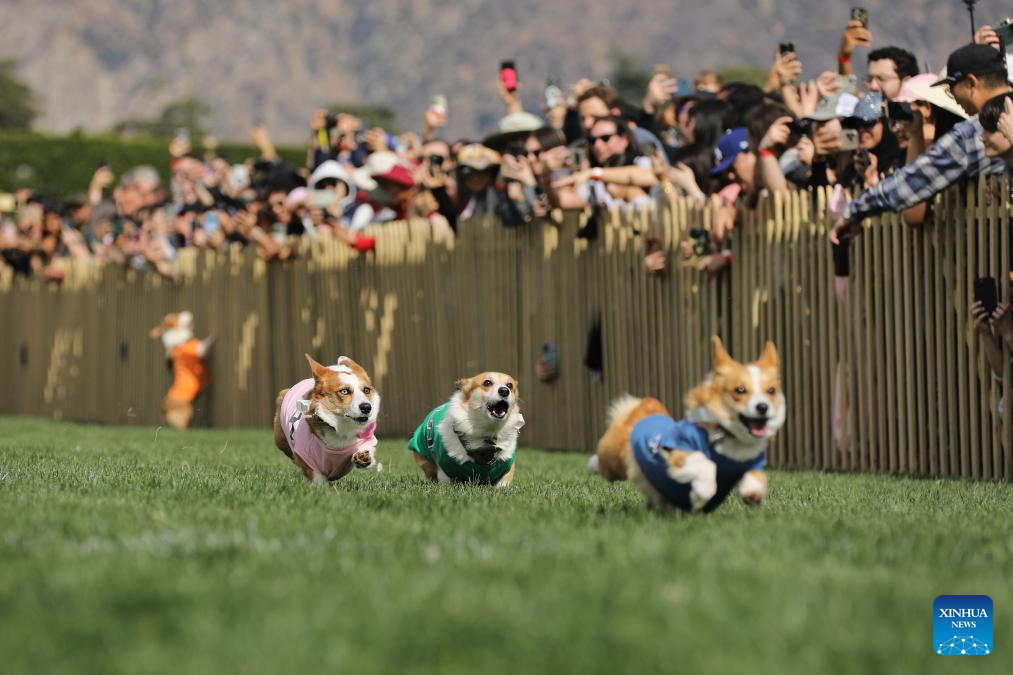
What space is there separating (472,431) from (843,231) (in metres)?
3.50

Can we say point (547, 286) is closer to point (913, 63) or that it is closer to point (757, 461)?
point (913, 63)

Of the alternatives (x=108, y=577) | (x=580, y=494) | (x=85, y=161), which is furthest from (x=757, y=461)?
(x=85, y=161)

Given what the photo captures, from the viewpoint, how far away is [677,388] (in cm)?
1395

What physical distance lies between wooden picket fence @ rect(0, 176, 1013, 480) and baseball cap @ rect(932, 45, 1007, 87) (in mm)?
811

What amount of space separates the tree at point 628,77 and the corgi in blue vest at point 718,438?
77.1m

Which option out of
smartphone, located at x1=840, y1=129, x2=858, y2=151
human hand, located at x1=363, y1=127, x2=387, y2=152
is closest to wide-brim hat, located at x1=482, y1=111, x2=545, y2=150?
human hand, located at x1=363, y1=127, x2=387, y2=152

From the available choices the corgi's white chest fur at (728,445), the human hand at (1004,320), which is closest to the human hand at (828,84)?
the human hand at (1004,320)

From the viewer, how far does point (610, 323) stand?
14.9m

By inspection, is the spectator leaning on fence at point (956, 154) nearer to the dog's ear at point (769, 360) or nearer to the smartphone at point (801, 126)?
the smartphone at point (801, 126)

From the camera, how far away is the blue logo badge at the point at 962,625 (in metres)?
4.46

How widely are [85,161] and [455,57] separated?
266ft

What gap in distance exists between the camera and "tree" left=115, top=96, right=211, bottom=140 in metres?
102

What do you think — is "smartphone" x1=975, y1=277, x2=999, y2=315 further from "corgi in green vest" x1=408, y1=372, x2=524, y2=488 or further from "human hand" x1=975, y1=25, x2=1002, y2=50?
"corgi in green vest" x1=408, y1=372, x2=524, y2=488

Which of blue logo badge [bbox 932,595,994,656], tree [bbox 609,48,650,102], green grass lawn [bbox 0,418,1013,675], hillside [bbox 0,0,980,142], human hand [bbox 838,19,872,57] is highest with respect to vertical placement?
hillside [bbox 0,0,980,142]
